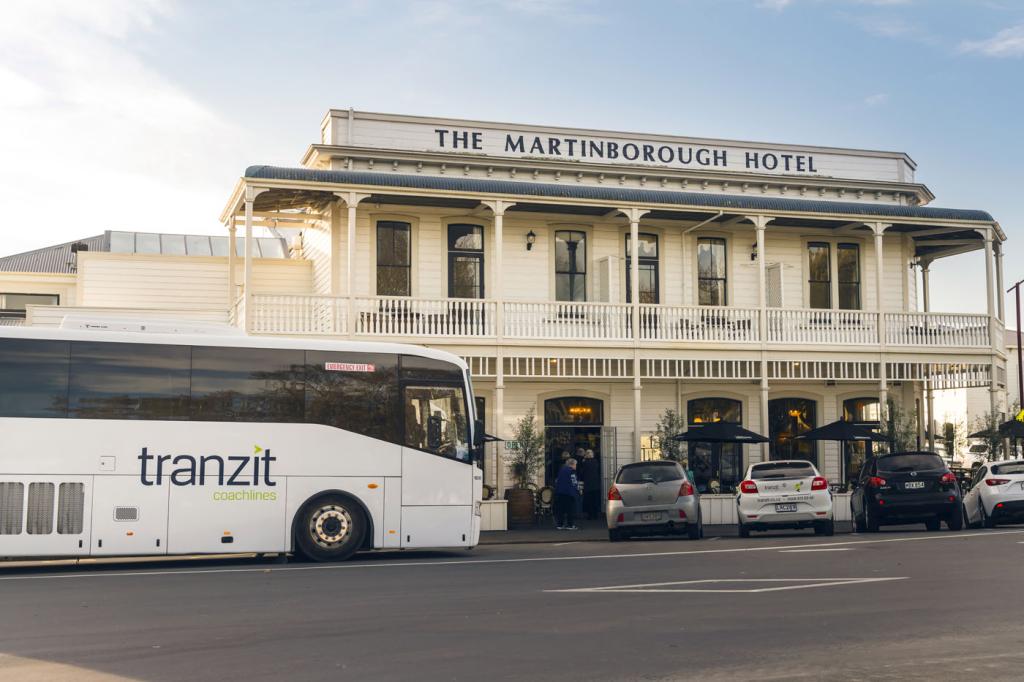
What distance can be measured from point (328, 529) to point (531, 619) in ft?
23.9

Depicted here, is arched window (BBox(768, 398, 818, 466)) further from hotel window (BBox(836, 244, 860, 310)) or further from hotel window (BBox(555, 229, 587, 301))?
hotel window (BBox(555, 229, 587, 301))

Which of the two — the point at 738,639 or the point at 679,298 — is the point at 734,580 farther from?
the point at 679,298

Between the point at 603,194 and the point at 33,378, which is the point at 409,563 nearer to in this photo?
the point at 33,378

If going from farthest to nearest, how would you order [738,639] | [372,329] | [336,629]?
[372,329] → [336,629] → [738,639]

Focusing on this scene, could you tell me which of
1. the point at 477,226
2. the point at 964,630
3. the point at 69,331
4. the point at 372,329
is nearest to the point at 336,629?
the point at 964,630

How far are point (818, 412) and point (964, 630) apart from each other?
73.3ft

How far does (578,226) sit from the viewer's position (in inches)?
1160

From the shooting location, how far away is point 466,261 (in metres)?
28.6

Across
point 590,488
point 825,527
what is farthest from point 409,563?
point 590,488

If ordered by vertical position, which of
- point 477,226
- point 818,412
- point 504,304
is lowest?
point 818,412

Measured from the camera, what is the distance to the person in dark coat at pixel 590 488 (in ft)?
94.4

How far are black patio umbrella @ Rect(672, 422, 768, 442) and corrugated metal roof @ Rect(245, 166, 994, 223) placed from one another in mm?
5191

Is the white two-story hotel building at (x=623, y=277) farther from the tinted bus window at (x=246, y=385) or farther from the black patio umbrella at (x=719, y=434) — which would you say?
the tinted bus window at (x=246, y=385)

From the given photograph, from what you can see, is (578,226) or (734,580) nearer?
(734,580)
